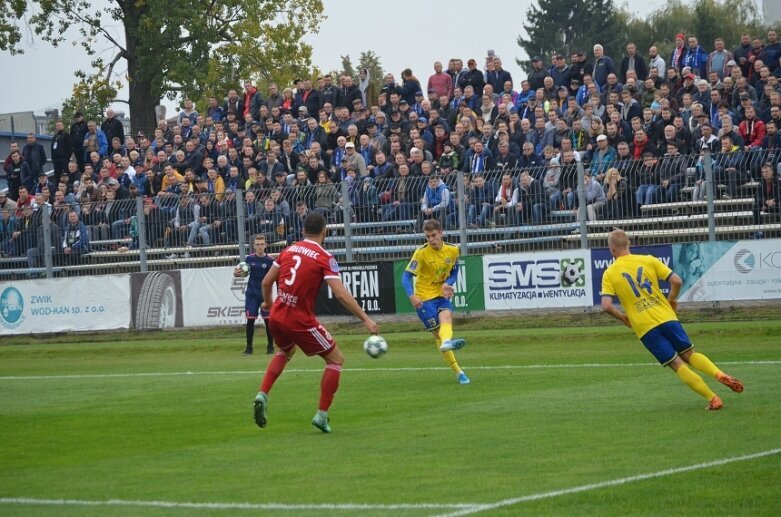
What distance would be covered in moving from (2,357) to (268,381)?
1697 centimetres

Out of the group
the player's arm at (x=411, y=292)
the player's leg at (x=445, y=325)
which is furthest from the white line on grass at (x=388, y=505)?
the player's arm at (x=411, y=292)

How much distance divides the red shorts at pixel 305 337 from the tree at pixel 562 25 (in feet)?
264

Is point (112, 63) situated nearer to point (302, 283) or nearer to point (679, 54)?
point (679, 54)

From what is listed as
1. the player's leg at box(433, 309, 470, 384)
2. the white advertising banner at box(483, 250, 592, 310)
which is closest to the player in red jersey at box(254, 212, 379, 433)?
the player's leg at box(433, 309, 470, 384)

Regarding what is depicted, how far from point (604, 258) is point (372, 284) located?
5488mm

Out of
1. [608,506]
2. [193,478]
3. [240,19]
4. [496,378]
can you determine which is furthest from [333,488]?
[240,19]

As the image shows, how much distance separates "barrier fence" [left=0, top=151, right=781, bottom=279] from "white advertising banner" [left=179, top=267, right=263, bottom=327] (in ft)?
1.76

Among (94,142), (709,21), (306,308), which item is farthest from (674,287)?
(709,21)

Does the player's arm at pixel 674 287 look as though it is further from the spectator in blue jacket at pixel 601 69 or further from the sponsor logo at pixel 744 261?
the spectator in blue jacket at pixel 601 69

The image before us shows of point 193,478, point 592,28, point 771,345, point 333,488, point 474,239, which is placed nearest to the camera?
point 333,488

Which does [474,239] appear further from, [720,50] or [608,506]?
[608,506]

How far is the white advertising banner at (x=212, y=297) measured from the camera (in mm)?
27594

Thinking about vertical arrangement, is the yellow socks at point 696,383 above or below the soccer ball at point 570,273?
below

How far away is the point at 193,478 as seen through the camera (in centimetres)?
952
